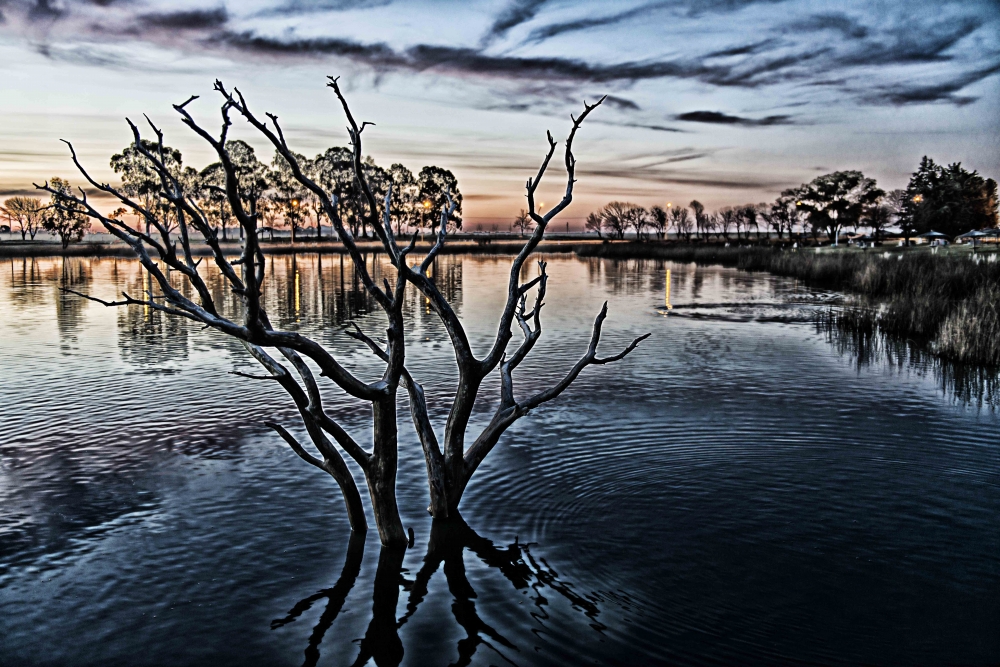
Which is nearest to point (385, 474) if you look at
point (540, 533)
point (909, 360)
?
point (540, 533)

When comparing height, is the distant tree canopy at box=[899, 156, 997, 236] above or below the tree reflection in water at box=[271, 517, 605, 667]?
above

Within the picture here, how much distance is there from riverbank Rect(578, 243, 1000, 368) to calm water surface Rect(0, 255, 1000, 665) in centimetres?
388

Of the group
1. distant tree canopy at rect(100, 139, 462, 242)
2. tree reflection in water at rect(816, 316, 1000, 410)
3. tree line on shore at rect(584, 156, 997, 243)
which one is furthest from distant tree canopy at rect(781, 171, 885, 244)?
tree reflection in water at rect(816, 316, 1000, 410)

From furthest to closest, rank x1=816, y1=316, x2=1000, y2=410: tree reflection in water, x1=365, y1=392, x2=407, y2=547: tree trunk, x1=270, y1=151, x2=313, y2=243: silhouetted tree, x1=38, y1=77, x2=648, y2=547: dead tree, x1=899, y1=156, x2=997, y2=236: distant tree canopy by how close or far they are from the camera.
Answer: x1=270, y1=151, x2=313, y2=243: silhouetted tree → x1=899, y1=156, x2=997, y2=236: distant tree canopy → x1=816, y1=316, x2=1000, y2=410: tree reflection in water → x1=365, y1=392, x2=407, y2=547: tree trunk → x1=38, y1=77, x2=648, y2=547: dead tree

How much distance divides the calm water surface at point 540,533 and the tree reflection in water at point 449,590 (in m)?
0.03

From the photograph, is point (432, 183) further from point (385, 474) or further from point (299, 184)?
point (385, 474)

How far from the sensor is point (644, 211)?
18350cm

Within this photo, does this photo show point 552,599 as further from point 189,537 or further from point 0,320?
point 0,320

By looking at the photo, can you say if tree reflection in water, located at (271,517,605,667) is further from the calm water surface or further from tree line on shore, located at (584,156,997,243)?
tree line on shore, located at (584,156,997,243)

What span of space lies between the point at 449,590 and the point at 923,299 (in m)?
23.0

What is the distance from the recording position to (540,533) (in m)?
8.33

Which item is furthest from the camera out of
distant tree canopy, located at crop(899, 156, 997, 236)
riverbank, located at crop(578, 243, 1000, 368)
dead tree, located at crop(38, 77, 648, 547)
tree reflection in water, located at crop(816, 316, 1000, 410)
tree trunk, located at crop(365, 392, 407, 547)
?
distant tree canopy, located at crop(899, 156, 997, 236)

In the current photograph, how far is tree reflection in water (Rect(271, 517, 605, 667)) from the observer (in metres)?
6.07

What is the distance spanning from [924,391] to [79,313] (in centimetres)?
2753
